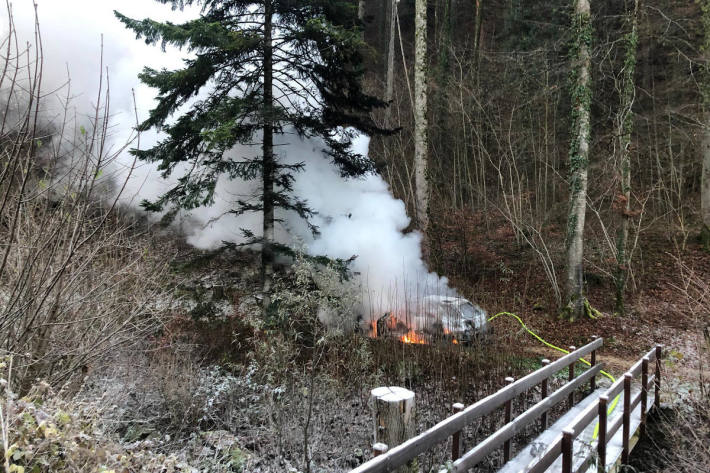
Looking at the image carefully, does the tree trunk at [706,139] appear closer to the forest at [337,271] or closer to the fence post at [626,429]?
the forest at [337,271]

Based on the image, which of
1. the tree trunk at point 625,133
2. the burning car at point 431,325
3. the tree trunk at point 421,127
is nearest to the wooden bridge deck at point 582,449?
the burning car at point 431,325

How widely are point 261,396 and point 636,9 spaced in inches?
503

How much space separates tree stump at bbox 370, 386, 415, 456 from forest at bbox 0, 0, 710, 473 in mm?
20

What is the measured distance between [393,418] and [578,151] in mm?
9729

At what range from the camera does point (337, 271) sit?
8781 mm

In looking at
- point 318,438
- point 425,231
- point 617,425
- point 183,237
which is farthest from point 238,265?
point 617,425

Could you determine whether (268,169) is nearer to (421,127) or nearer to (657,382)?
(421,127)

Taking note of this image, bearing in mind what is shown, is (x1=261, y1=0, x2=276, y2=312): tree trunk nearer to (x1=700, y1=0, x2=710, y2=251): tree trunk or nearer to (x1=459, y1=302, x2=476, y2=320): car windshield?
(x1=459, y1=302, x2=476, y2=320): car windshield

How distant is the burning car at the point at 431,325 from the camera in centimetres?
798

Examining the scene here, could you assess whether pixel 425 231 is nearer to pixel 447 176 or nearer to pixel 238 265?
pixel 238 265

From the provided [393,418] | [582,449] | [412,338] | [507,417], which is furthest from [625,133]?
[393,418]

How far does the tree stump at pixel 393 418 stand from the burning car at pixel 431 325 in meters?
3.74

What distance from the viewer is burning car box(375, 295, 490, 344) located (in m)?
7.98

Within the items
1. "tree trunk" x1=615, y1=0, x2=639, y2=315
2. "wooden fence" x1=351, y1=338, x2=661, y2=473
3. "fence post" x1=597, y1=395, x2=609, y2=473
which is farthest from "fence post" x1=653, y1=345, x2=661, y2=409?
"tree trunk" x1=615, y1=0, x2=639, y2=315
